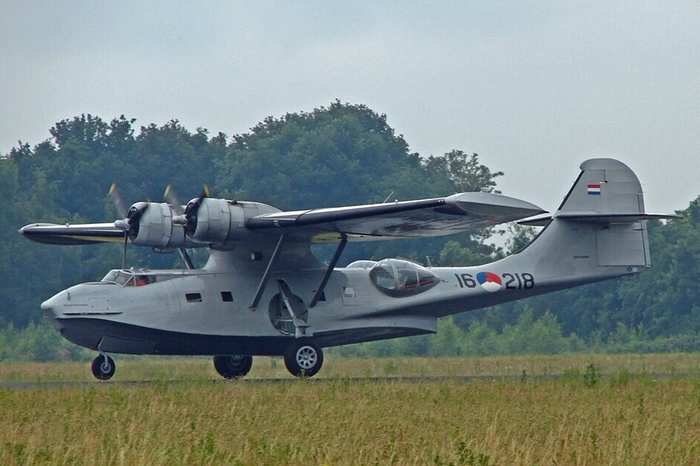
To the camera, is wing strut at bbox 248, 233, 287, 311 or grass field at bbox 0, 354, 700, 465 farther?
wing strut at bbox 248, 233, 287, 311

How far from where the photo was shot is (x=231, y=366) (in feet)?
76.4

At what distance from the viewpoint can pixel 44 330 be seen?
3884 centimetres

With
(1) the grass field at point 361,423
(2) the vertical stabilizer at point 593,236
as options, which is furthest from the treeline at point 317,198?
(1) the grass field at point 361,423

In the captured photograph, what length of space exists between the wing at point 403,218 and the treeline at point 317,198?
481 inches

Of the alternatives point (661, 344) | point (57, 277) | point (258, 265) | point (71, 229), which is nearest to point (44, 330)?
point (57, 277)

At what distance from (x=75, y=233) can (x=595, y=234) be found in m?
11.1

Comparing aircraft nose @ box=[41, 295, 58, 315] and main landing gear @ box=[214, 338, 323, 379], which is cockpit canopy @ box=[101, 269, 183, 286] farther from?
main landing gear @ box=[214, 338, 323, 379]

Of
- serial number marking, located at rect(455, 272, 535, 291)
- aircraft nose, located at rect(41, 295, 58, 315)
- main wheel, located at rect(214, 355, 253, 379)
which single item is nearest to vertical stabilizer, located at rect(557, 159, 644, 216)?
serial number marking, located at rect(455, 272, 535, 291)

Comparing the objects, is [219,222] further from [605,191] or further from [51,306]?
[605,191]

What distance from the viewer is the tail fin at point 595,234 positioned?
24172 mm

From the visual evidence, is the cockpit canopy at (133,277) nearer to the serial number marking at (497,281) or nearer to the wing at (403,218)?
the wing at (403,218)

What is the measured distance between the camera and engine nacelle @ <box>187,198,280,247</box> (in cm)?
2108

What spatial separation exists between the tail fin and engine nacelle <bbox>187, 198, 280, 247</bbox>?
6.40m

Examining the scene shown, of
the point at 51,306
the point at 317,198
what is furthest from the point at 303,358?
the point at 317,198
